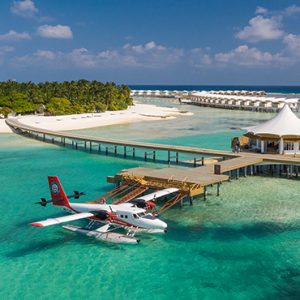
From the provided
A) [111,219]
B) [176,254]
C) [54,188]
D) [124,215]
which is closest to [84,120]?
[54,188]

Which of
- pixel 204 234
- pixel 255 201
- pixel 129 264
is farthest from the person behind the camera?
pixel 255 201

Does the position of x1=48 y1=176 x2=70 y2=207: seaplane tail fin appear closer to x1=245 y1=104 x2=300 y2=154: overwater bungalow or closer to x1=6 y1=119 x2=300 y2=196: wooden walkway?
x1=6 y1=119 x2=300 y2=196: wooden walkway

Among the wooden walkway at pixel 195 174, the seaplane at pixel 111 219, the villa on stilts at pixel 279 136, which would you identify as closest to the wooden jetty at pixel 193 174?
the wooden walkway at pixel 195 174

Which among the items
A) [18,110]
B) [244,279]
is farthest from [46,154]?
[18,110]

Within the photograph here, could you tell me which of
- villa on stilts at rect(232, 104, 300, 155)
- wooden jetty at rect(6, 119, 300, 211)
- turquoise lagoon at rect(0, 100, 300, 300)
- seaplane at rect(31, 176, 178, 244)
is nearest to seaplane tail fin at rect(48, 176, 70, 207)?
seaplane at rect(31, 176, 178, 244)

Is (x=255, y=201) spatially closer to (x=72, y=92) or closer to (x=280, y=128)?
(x=280, y=128)

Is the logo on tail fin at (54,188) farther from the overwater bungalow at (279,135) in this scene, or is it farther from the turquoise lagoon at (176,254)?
the overwater bungalow at (279,135)

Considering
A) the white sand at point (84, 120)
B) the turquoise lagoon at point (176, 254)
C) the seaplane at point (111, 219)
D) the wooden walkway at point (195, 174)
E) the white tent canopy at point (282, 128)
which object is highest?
the white tent canopy at point (282, 128)

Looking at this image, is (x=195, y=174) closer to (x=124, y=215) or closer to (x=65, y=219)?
(x=124, y=215)
